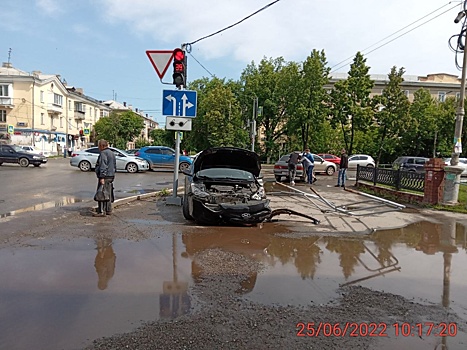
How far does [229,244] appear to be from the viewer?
6695 mm

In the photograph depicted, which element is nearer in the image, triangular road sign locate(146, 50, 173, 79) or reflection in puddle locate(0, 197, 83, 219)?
reflection in puddle locate(0, 197, 83, 219)

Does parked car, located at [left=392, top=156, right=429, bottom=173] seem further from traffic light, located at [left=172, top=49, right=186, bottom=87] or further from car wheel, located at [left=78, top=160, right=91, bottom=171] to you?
traffic light, located at [left=172, top=49, right=186, bottom=87]

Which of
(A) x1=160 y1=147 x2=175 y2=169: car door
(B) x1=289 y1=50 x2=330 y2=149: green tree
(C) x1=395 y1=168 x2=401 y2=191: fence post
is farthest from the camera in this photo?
(B) x1=289 y1=50 x2=330 y2=149: green tree

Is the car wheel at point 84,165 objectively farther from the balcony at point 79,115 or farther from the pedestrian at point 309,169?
the balcony at point 79,115

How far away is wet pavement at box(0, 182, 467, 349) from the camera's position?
3.65m

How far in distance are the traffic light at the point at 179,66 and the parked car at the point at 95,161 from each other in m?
14.7

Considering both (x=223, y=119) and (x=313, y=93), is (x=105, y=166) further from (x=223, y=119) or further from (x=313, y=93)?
(x=223, y=119)

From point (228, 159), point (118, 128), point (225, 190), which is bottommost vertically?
point (225, 190)

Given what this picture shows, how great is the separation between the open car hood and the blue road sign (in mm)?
1869

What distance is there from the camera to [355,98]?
34.2 metres

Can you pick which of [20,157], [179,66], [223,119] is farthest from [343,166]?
[223,119]

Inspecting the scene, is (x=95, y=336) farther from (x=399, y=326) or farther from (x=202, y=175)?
(x=202, y=175)

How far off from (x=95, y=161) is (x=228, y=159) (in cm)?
1649

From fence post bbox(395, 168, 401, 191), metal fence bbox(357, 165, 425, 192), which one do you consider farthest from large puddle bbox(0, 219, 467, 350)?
fence post bbox(395, 168, 401, 191)
